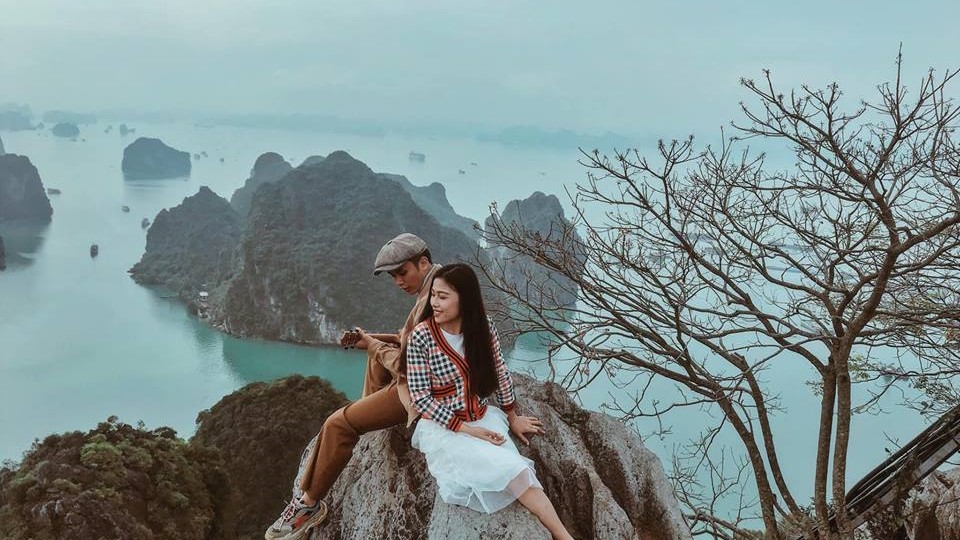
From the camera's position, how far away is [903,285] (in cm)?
424

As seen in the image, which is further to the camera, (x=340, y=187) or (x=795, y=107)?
(x=340, y=187)

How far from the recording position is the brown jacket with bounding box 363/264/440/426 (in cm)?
265

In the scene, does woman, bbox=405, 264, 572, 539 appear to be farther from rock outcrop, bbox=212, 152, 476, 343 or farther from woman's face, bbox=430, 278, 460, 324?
rock outcrop, bbox=212, 152, 476, 343

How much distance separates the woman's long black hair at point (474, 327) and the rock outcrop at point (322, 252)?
134ft

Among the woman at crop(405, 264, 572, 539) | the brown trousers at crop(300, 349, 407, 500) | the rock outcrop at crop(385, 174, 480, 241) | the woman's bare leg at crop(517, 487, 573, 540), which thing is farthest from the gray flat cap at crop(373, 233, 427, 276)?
the rock outcrop at crop(385, 174, 480, 241)

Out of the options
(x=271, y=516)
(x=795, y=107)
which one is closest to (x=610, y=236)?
(x=795, y=107)

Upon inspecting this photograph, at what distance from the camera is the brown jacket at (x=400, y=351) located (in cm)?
265

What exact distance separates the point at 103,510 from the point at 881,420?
2742cm

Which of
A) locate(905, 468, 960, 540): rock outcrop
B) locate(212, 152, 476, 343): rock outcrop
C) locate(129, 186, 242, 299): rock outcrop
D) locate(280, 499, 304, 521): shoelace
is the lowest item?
locate(905, 468, 960, 540): rock outcrop

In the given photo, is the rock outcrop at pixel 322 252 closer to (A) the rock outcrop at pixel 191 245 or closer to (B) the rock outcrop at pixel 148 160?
(A) the rock outcrop at pixel 191 245

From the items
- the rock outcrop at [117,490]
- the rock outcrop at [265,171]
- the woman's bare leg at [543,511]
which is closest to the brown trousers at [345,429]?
the woman's bare leg at [543,511]

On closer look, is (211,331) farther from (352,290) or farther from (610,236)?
(610,236)

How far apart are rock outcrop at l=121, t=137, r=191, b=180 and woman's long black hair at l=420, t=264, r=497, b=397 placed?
430 ft

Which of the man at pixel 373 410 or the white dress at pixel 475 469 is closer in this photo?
the white dress at pixel 475 469
